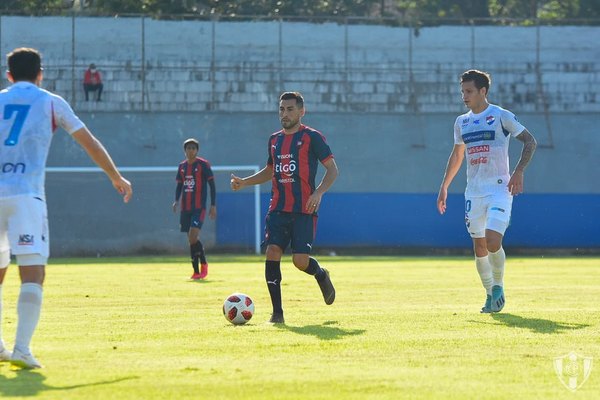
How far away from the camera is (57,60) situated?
3566cm

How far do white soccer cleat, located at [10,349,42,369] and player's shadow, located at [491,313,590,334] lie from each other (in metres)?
4.34

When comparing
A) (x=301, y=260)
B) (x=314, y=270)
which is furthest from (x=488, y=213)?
(x=301, y=260)

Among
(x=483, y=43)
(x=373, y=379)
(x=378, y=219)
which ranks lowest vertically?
(x=378, y=219)

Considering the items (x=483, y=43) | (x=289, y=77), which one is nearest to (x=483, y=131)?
(x=289, y=77)

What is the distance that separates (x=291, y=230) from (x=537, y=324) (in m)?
2.46

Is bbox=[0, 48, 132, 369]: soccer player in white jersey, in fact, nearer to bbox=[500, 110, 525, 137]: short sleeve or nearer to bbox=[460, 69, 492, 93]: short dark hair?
bbox=[460, 69, 492, 93]: short dark hair

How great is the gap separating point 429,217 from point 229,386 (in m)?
26.3

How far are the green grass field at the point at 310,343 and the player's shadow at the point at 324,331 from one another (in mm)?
17

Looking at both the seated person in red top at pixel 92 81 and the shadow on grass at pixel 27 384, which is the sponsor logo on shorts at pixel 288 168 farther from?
the seated person in red top at pixel 92 81

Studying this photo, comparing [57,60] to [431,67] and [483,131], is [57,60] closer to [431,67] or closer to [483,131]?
[431,67]

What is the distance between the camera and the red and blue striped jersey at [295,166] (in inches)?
420

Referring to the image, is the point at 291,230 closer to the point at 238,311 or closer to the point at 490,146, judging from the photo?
the point at 238,311

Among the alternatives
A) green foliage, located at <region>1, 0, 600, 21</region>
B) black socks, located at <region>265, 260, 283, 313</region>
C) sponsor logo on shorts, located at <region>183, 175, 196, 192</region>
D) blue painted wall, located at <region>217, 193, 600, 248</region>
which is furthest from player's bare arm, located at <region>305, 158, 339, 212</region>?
green foliage, located at <region>1, 0, 600, 21</region>

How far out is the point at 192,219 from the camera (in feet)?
62.7
